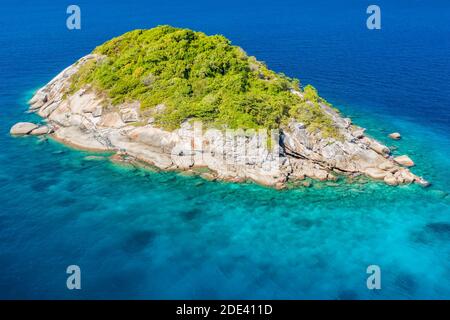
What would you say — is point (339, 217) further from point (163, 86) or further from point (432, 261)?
point (163, 86)

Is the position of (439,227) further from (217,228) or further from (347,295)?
(217,228)

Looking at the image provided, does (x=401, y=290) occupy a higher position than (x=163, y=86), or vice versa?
(x=163, y=86)

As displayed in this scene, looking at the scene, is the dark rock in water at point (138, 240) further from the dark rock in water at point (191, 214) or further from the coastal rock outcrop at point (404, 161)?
the coastal rock outcrop at point (404, 161)

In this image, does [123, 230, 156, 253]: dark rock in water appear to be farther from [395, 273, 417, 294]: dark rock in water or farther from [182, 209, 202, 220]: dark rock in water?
[395, 273, 417, 294]: dark rock in water

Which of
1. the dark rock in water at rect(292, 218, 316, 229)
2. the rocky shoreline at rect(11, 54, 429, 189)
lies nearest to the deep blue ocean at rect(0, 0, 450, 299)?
the dark rock in water at rect(292, 218, 316, 229)

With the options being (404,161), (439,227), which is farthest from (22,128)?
(439,227)

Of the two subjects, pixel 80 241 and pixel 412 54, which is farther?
pixel 412 54
